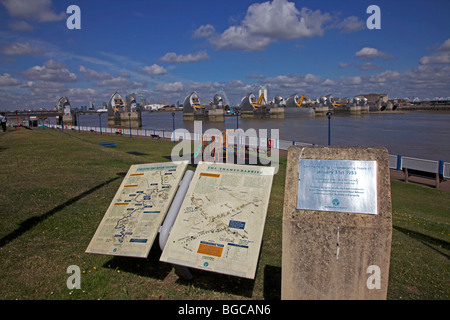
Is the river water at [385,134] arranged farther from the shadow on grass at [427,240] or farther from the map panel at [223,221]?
the map panel at [223,221]

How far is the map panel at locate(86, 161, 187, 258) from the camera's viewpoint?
138 inches

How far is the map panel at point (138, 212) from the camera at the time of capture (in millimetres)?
3496

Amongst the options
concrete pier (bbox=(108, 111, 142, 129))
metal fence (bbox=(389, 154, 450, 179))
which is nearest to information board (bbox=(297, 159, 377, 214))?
metal fence (bbox=(389, 154, 450, 179))

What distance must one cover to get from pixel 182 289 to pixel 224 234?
91 cm

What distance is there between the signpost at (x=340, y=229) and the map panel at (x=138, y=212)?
60.2 inches

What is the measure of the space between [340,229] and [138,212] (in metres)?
2.31

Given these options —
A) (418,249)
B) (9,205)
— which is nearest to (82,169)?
(9,205)

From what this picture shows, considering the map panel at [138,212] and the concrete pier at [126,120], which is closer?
the map panel at [138,212]

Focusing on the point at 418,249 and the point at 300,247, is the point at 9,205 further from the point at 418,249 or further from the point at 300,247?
the point at 418,249

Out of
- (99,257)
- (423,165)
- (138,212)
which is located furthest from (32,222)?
(423,165)

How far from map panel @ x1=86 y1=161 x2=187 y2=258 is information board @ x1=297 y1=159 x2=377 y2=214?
163 cm

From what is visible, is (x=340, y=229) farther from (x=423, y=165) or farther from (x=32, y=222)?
(x=423, y=165)

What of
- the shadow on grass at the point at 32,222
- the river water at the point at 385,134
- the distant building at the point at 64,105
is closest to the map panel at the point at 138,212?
the shadow on grass at the point at 32,222
